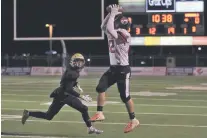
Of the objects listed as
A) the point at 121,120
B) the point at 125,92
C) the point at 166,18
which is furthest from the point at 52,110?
the point at 166,18

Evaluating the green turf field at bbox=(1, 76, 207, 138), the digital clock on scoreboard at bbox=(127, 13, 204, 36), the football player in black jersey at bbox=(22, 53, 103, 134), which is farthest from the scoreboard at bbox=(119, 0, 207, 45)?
the football player in black jersey at bbox=(22, 53, 103, 134)

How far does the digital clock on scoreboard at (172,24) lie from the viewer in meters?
28.8

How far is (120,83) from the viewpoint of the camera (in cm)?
754

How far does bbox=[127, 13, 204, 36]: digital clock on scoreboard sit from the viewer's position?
94.5 feet

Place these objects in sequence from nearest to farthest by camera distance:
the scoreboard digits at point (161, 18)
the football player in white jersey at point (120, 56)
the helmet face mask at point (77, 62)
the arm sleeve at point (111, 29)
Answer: the helmet face mask at point (77, 62)
the arm sleeve at point (111, 29)
the football player in white jersey at point (120, 56)
the scoreboard digits at point (161, 18)

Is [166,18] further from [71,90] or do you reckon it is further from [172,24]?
[71,90]

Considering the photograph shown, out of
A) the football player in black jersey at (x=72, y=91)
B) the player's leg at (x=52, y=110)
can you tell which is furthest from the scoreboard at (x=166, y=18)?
the football player in black jersey at (x=72, y=91)

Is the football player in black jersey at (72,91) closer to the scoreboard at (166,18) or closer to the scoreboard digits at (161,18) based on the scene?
the scoreboard at (166,18)

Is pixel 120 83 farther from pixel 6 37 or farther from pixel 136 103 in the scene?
pixel 6 37

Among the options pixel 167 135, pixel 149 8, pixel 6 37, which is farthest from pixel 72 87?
pixel 6 37

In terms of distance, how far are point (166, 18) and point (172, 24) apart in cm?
56

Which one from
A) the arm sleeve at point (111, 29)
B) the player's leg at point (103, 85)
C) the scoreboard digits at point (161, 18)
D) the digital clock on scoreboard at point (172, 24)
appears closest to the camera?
the arm sleeve at point (111, 29)

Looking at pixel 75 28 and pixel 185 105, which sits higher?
pixel 75 28

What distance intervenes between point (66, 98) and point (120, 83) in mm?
859
